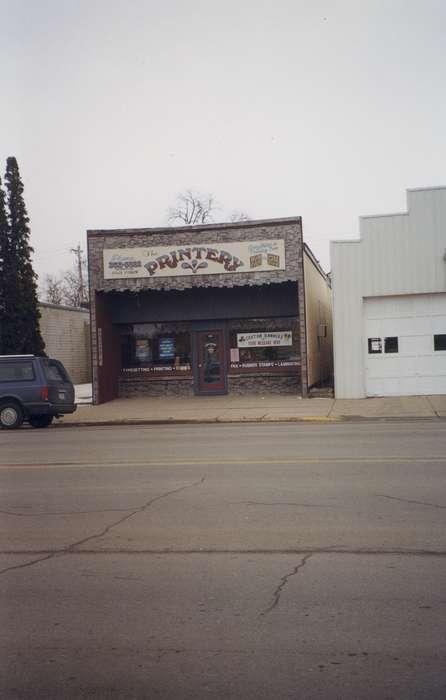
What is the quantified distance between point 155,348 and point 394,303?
27.6 feet

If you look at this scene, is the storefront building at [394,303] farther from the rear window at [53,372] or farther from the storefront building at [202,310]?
the rear window at [53,372]

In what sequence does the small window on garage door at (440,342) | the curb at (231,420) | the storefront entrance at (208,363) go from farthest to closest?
1. the storefront entrance at (208,363)
2. the small window on garage door at (440,342)
3. the curb at (231,420)

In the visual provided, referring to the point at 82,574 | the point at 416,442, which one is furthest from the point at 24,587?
the point at 416,442

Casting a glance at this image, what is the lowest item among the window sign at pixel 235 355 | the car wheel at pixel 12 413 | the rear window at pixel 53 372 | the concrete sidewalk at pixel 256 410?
the concrete sidewalk at pixel 256 410

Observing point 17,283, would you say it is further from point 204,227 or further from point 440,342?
point 440,342

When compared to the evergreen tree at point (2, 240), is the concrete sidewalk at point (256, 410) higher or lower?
lower

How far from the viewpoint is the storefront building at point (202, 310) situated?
23.9 m

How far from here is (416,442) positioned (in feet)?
42.6

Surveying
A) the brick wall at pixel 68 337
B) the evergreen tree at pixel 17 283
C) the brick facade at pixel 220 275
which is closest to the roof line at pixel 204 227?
the brick facade at pixel 220 275

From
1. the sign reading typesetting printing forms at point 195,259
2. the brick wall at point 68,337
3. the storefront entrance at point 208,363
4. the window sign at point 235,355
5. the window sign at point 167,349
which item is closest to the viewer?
the sign reading typesetting printing forms at point 195,259

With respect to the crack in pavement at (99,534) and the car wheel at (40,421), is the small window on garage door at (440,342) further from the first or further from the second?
the crack in pavement at (99,534)

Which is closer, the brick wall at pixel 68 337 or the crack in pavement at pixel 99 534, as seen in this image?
the crack in pavement at pixel 99 534

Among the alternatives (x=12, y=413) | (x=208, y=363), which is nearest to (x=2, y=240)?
(x=208, y=363)

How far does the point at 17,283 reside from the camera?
98.5 ft
